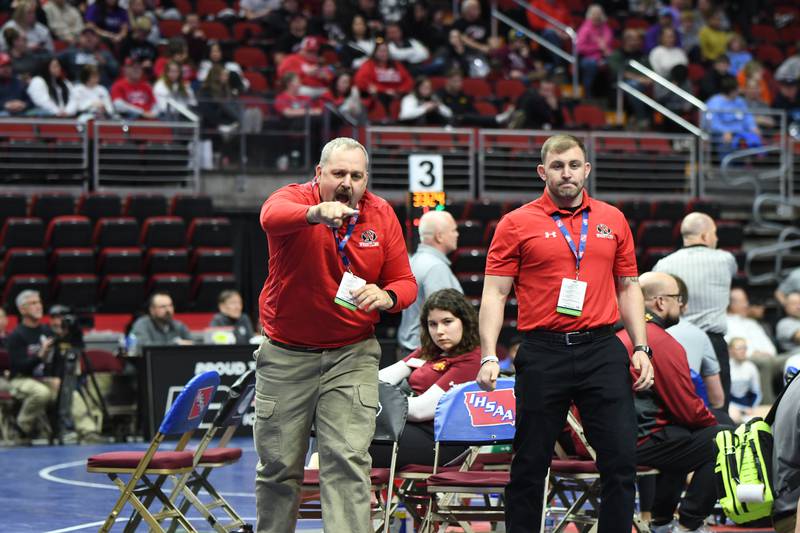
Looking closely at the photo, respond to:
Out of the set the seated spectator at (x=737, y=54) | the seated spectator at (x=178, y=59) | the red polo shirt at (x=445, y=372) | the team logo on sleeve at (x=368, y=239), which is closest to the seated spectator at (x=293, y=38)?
the seated spectator at (x=178, y=59)

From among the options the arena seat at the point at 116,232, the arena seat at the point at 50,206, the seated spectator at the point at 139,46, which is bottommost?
the arena seat at the point at 116,232

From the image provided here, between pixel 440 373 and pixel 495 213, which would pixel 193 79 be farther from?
pixel 440 373

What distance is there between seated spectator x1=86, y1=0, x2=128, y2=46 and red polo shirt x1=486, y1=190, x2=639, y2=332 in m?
12.7

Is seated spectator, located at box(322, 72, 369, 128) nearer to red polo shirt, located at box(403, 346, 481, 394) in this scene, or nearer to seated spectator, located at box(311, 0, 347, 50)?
seated spectator, located at box(311, 0, 347, 50)

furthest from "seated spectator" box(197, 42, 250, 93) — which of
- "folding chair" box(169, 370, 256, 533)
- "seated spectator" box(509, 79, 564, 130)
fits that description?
"folding chair" box(169, 370, 256, 533)

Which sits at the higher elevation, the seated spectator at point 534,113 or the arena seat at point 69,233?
the seated spectator at point 534,113

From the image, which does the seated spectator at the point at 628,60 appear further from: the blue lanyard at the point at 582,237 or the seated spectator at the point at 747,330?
the blue lanyard at the point at 582,237

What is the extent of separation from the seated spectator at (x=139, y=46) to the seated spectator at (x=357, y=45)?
2622 millimetres

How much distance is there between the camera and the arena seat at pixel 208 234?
1502cm

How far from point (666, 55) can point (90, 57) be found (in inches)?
322

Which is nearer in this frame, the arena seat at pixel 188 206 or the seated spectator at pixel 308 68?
the arena seat at pixel 188 206

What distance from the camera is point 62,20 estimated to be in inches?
692

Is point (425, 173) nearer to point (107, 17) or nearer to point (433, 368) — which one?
point (433, 368)

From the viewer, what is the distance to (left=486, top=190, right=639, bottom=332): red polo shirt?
591 cm
